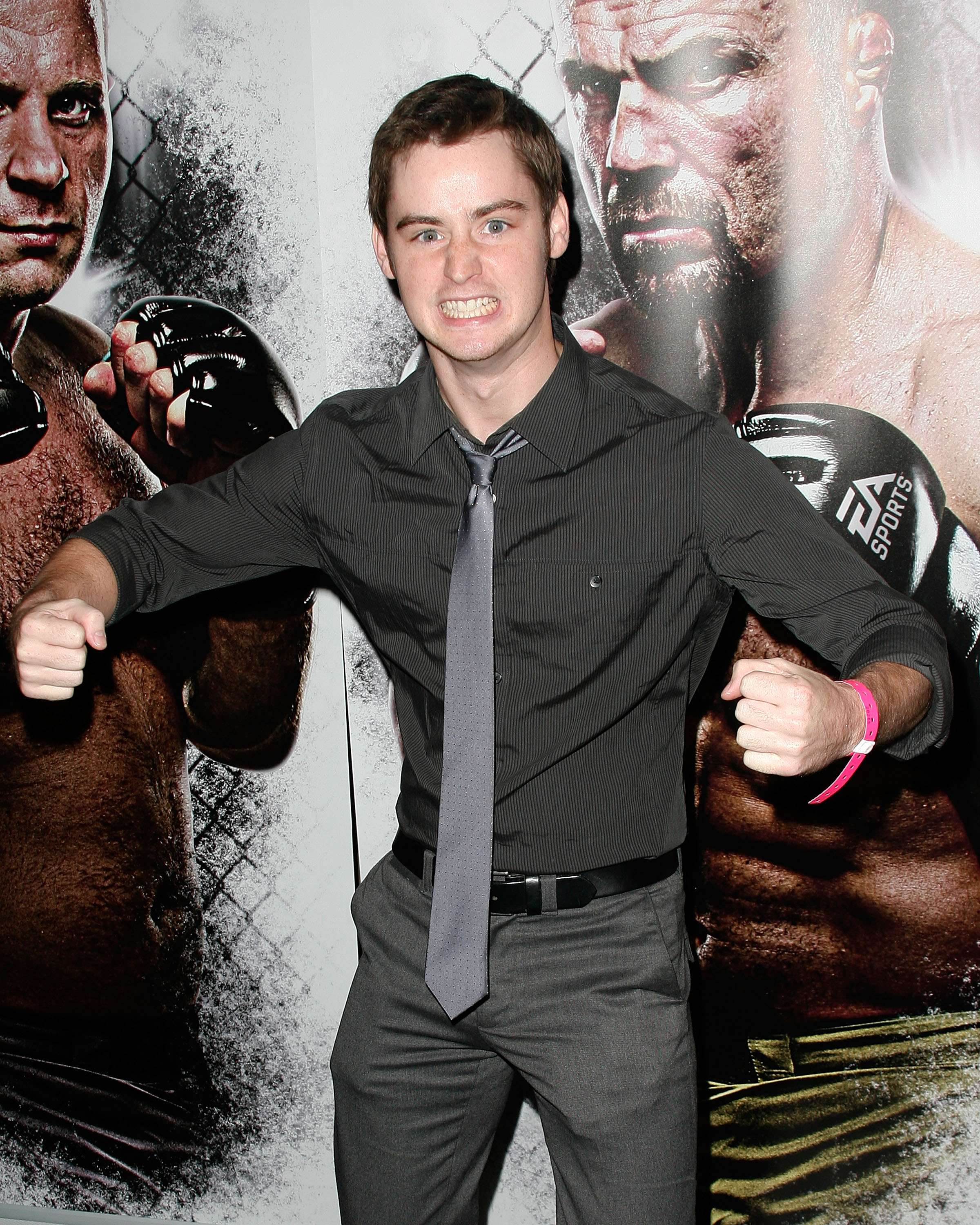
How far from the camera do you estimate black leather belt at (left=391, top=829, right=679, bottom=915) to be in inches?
57.1

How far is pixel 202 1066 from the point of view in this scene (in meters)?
2.33

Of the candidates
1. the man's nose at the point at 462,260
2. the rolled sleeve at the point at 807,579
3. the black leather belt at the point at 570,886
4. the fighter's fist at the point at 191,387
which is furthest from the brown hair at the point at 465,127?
the black leather belt at the point at 570,886

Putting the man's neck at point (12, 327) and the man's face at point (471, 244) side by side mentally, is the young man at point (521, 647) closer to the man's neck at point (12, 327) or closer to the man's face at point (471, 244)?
the man's face at point (471, 244)

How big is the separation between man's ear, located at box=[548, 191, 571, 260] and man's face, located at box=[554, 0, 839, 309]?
31 cm

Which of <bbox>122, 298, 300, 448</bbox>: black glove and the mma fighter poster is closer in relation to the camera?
the mma fighter poster

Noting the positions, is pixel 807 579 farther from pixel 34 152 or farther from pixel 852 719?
pixel 34 152

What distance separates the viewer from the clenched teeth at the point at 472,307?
4.88 ft

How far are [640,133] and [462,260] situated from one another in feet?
2.06

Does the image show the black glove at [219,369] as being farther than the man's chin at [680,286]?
Yes

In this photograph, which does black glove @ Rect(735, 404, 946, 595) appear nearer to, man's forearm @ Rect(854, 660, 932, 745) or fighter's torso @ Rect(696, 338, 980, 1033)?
fighter's torso @ Rect(696, 338, 980, 1033)

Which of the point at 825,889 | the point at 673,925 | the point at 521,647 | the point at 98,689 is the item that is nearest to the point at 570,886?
the point at 673,925

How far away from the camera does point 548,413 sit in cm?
149

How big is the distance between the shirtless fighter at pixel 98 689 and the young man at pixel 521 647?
619 mm

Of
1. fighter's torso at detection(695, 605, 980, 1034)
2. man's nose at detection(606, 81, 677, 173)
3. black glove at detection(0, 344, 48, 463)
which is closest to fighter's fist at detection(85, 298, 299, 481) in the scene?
black glove at detection(0, 344, 48, 463)
